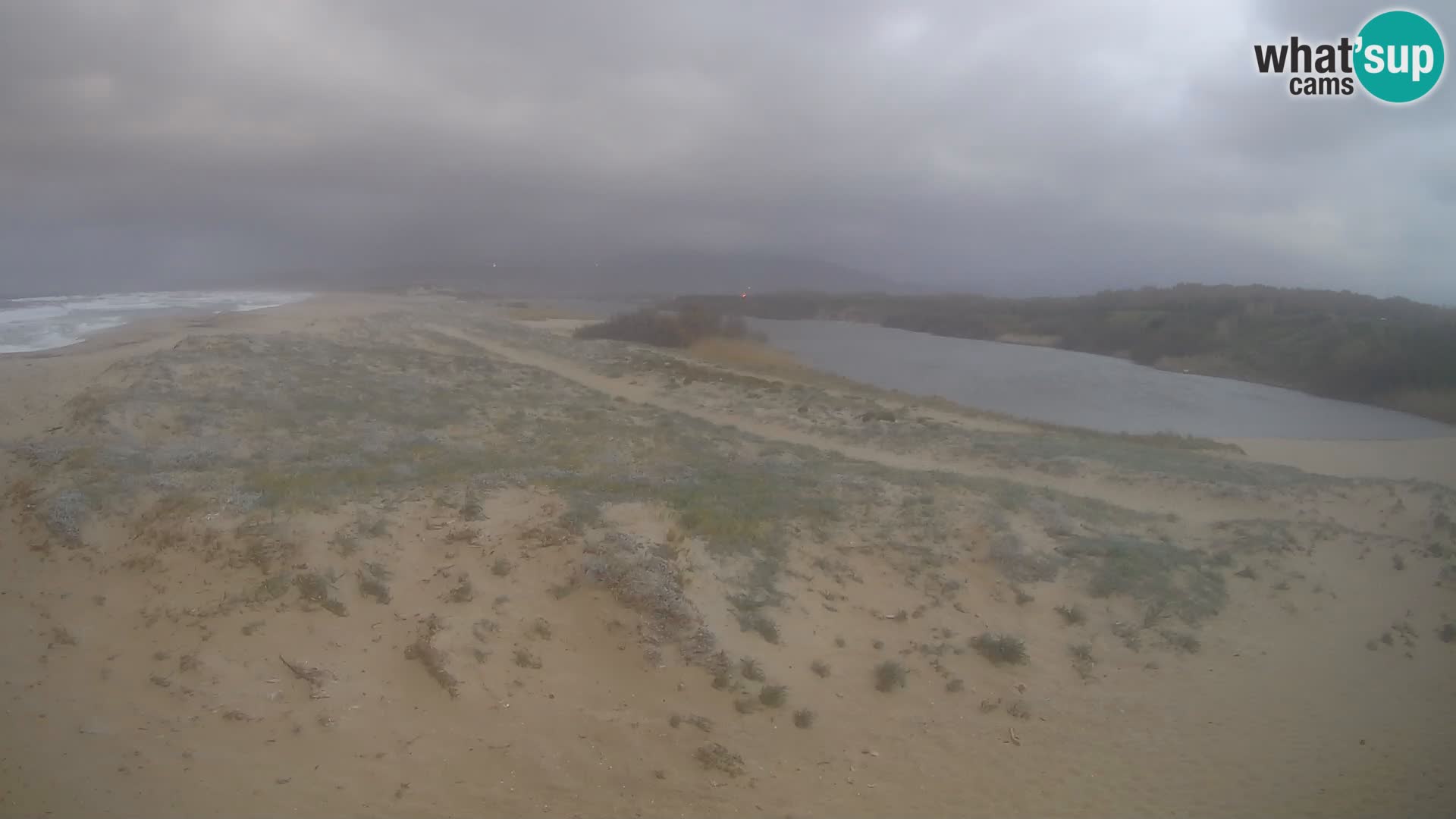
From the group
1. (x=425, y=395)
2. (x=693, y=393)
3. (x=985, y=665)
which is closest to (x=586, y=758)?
(x=985, y=665)

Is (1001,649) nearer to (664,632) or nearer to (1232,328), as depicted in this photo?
(664,632)

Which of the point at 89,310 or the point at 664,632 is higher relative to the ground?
the point at 89,310

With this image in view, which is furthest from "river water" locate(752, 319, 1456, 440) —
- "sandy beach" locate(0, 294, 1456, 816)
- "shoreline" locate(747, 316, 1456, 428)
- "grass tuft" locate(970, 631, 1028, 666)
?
"grass tuft" locate(970, 631, 1028, 666)

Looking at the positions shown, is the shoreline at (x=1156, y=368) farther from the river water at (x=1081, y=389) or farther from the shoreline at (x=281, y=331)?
the shoreline at (x=281, y=331)

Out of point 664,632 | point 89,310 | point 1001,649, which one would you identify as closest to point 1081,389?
point 1001,649

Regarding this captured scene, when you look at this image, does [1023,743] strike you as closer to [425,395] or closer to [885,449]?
[885,449]

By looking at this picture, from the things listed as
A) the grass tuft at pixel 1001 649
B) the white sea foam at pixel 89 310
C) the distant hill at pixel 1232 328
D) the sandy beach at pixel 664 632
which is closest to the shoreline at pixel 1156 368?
the distant hill at pixel 1232 328

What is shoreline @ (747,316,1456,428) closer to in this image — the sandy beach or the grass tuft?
the sandy beach
